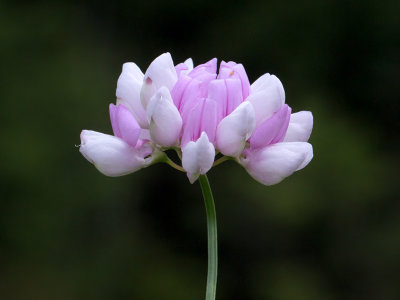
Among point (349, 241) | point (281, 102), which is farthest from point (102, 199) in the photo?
point (281, 102)

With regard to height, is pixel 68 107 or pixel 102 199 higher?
pixel 68 107

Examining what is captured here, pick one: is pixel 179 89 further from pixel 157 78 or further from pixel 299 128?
pixel 299 128

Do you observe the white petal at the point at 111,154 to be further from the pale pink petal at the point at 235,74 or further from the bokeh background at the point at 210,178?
the bokeh background at the point at 210,178

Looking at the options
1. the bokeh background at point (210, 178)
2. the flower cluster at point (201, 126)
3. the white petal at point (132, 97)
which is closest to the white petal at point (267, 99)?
the flower cluster at point (201, 126)

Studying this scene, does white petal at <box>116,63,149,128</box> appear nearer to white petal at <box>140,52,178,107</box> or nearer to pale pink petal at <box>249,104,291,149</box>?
white petal at <box>140,52,178,107</box>

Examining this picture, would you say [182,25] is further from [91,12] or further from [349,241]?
[349,241]

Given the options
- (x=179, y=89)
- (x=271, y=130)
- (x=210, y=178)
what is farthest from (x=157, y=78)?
(x=210, y=178)

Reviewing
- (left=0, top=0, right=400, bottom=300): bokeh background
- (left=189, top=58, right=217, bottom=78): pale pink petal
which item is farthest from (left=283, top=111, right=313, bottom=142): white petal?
(left=0, top=0, right=400, bottom=300): bokeh background
